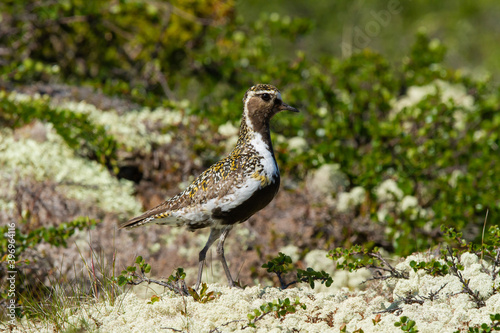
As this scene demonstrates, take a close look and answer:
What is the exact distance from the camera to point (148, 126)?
32.3ft

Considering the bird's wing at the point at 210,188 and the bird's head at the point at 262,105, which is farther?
the bird's head at the point at 262,105

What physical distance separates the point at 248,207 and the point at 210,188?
1.50ft

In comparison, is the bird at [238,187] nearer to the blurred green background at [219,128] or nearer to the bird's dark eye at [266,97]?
the bird's dark eye at [266,97]

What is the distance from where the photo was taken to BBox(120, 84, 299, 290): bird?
18.2 ft

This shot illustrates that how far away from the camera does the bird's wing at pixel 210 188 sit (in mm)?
5633

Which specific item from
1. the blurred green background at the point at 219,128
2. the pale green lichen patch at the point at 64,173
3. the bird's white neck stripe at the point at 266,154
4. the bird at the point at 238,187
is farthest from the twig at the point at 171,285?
the pale green lichen patch at the point at 64,173

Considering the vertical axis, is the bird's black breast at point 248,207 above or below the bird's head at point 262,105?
below

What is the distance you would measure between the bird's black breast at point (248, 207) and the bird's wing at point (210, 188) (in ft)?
0.54

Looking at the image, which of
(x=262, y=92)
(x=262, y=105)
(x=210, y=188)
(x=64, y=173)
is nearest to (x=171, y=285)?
(x=210, y=188)

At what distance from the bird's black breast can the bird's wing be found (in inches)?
6.5

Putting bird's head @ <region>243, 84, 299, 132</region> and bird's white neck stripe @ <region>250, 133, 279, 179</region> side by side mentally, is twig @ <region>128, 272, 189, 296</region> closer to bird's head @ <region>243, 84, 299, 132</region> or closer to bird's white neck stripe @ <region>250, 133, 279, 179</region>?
bird's white neck stripe @ <region>250, 133, 279, 179</region>

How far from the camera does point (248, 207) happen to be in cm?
557

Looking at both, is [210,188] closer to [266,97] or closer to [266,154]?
[266,154]

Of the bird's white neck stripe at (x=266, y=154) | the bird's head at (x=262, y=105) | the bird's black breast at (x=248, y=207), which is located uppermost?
the bird's head at (x=262, y=105)
